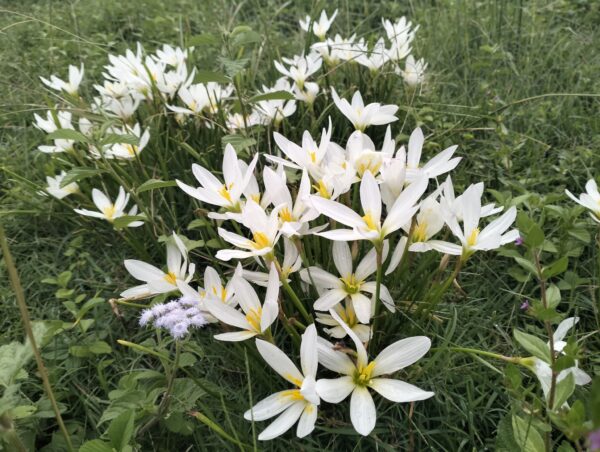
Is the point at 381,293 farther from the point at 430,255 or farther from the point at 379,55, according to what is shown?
the point at 379,55

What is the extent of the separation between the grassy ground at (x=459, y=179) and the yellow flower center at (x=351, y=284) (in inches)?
7.5

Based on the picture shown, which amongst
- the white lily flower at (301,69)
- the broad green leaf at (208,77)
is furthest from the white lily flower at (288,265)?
the white lily flower at (301,69)

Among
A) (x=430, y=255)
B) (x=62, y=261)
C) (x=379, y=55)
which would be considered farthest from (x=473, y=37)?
(x=62, y=261)

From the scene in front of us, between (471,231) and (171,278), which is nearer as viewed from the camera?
(471,231)

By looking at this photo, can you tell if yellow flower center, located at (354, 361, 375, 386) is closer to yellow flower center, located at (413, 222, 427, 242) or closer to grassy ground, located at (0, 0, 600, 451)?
grassy ground, located at (0, 0, 600, 451)

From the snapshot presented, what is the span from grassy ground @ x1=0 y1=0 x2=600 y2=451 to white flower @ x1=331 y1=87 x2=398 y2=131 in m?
0.34

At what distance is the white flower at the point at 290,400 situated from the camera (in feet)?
2.95

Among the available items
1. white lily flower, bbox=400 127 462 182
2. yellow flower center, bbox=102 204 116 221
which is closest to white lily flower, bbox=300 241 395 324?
white lily flower, bbox=400 127 462 182

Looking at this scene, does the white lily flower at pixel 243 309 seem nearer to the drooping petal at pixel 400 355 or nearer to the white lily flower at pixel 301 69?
the drooping petal at pixel 400 355

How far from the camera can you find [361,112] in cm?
139

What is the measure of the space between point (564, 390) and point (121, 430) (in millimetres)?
700

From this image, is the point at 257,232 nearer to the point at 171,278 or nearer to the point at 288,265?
the point at 288,265

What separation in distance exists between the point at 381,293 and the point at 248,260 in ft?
1.37

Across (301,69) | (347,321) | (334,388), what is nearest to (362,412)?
(334,388)
